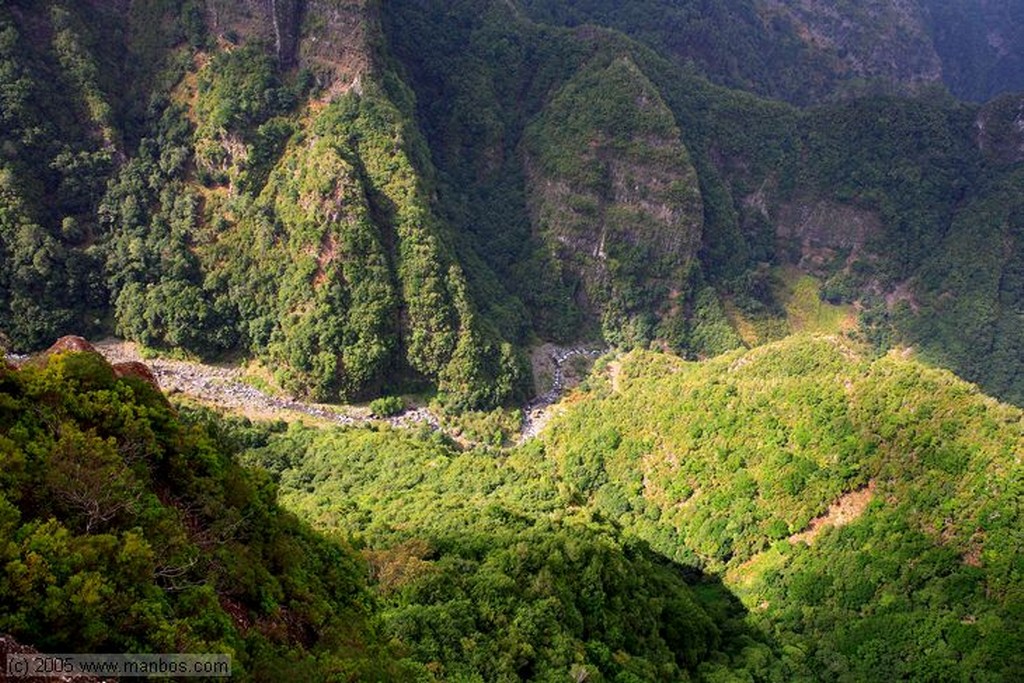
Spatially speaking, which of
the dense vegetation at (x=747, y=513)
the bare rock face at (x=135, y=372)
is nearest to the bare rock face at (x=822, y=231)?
the dense vegetation at (x=747, y=513)

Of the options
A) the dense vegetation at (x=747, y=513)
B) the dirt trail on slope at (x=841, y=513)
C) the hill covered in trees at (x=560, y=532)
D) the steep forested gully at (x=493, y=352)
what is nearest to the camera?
the hill covered in trees at (x=560, y=532)

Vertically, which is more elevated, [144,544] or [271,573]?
[144,544]

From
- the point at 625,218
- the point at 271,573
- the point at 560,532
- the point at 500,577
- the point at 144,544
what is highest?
the point at 625,218

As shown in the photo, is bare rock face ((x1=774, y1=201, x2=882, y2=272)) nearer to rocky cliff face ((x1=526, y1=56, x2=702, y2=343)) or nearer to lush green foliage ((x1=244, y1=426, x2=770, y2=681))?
rocky cliff face ((x1=526, y1=56, x2=702, y2=343))

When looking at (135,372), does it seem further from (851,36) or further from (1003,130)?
(851,36)

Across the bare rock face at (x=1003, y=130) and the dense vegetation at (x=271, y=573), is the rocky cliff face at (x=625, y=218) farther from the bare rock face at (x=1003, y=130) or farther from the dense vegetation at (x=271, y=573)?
the bare rock face at (x=1003, y=130)

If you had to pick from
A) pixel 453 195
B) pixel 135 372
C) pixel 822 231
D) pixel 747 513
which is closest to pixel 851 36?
pixel 822 231

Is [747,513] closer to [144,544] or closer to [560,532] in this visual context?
[560,532]

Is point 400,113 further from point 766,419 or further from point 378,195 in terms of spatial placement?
point 766,419

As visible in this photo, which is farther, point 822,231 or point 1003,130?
point 822,231

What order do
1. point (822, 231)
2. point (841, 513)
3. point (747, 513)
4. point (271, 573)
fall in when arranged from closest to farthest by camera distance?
point (271, 573), point (841, 513), point (747, 513), point (822, 231)

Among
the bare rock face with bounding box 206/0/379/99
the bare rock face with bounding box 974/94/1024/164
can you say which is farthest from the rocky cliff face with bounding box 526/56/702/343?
the bare rock face with bounding box 974/94/1024/164

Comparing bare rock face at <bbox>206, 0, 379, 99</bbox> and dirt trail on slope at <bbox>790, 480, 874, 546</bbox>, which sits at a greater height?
bare rock face at <bbox>206, 0, 379, 99</bbox>

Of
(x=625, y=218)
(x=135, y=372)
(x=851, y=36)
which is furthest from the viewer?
(x=851, y=36)
